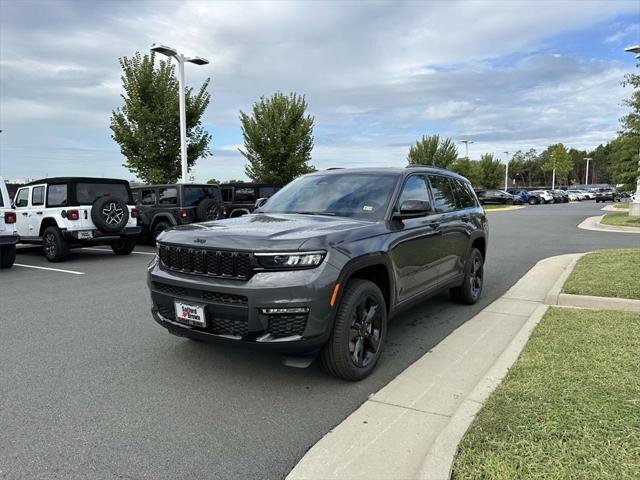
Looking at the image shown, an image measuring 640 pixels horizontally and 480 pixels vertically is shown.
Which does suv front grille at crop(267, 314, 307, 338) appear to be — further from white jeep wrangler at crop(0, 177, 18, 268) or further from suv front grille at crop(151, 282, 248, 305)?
white jeep wrangler at crop(0, 177, 18, 268)

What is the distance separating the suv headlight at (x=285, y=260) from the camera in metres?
3.50

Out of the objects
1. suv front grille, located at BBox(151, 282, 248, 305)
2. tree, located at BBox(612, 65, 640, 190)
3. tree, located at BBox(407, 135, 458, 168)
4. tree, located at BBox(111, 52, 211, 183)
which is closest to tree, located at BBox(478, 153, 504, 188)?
tree, located at BBox(407, 135, 458, 168)

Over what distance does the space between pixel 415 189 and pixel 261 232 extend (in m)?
2.07

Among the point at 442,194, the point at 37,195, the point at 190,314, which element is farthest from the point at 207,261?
the point at 37,195

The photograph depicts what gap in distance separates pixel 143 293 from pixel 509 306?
516cm

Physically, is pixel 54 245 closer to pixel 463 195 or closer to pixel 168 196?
pixel 168 196

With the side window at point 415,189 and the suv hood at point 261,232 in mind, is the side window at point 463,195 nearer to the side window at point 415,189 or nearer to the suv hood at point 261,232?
the side window at point 415,189

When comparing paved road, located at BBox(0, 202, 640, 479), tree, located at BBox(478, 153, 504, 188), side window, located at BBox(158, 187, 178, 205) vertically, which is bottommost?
paved road, located at BBox(0, 202, 640, 479)

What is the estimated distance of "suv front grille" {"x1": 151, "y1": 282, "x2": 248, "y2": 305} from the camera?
139 inches

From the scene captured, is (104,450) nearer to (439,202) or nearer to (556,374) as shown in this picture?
(556,374)

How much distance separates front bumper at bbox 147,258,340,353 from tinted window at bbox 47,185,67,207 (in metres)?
8.85

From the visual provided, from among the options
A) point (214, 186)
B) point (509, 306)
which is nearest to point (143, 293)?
point (509, 306)

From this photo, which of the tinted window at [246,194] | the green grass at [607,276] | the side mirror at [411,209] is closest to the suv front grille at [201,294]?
the side mirror at [411,209]

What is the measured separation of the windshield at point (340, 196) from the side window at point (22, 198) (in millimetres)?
9083
